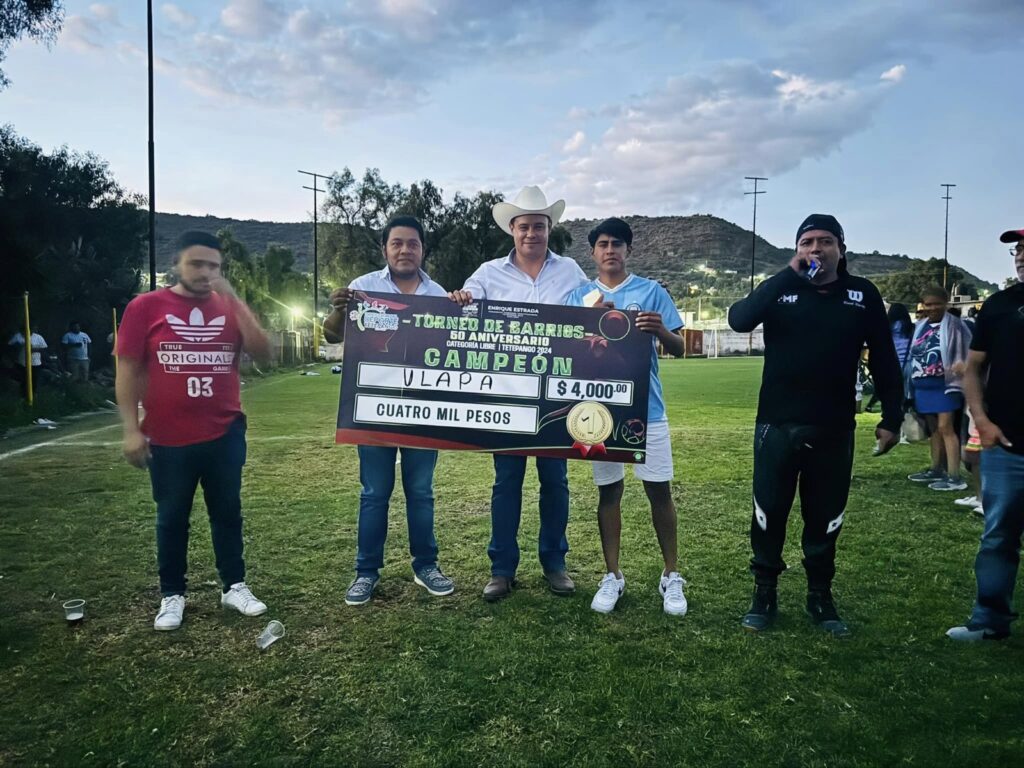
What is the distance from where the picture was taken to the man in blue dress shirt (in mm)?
4258

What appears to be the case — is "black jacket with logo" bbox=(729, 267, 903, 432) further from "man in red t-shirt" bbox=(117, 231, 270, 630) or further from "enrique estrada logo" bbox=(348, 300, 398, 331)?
"man in red t-shirt" bbox=(117, 231, 270, 630)

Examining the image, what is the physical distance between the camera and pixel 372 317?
4211mm

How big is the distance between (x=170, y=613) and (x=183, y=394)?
1.20 meters

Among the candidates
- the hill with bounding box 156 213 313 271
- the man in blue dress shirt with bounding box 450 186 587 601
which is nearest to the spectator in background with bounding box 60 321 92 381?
the man in blue dress shirt with bounding box 450 186 587 601

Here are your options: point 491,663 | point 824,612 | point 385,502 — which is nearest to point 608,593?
point 491,663

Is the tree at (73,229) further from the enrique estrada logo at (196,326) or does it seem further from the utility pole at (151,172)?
the enrique estrada logo at (196,326)

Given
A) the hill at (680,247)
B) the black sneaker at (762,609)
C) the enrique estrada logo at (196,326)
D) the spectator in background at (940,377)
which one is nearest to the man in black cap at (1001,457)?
the black sneaker at (762,609)

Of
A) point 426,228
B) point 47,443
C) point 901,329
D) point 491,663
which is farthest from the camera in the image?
point 426,228

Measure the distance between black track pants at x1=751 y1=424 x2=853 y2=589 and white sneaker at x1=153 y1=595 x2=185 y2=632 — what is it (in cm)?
318

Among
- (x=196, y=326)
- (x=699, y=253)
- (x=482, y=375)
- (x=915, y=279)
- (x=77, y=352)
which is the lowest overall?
(x=77, y=352)

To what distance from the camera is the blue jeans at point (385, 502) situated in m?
4.21

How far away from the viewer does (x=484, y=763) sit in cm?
261

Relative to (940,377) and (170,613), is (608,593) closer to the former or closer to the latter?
(170,613)

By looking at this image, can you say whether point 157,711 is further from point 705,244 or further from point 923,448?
point 705,244
